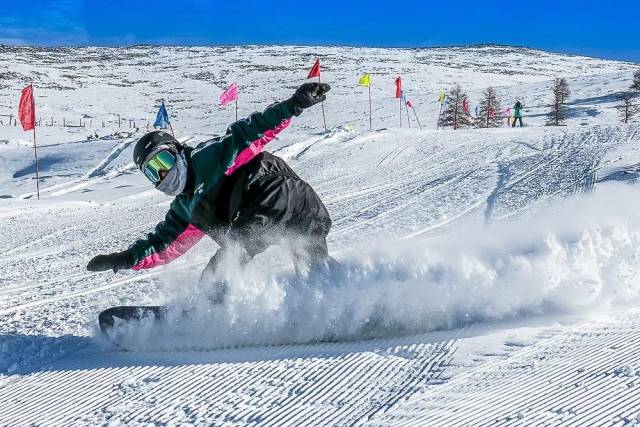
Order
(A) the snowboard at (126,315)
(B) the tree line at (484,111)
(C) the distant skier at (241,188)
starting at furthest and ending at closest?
(B) the tree line at (484,111) → (A) the snowboard at (126,315) → (C) the distant skier at (241,188)

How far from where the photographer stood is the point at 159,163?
11.4 feet

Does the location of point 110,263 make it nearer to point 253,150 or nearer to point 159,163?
point 159,163

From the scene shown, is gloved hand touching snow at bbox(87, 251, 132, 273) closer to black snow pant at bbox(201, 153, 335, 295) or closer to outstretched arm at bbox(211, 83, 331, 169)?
black snow pant at bbox(201, 153, 335, 295)

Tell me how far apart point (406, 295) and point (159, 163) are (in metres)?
1.63

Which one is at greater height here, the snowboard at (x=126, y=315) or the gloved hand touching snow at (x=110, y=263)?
the gloved hand touching snow at (x=110, y=263)

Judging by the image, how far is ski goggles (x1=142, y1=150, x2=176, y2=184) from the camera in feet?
11.3

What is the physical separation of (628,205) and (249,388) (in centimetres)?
396

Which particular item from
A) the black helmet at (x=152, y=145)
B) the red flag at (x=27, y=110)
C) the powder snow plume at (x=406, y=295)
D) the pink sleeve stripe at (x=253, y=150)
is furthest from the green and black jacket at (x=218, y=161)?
the red flag at (x=27, y=110)

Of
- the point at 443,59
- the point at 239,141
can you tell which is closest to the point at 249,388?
the point at 239,141

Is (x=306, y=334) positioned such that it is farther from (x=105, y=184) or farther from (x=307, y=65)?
(x=307, y=65)

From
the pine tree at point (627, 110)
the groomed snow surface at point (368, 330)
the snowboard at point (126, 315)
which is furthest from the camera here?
the pine tree at point (627, 110)

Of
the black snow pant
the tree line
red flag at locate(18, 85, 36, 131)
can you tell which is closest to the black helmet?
the black snow pant

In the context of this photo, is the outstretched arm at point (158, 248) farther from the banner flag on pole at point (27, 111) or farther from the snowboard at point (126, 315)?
the banner flag on pole at point (27, 111)

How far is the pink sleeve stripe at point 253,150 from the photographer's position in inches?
141
